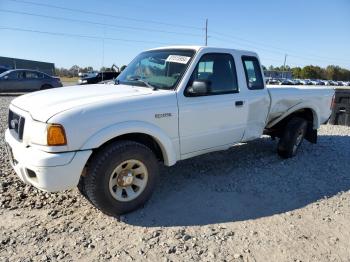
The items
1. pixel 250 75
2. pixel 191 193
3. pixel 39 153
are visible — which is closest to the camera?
pixel 39 153

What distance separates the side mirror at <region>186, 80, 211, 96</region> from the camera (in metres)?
4.05

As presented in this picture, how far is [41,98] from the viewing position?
12.6 feet

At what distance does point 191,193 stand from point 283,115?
2.48m

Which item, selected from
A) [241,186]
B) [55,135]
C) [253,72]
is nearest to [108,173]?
[55,135]

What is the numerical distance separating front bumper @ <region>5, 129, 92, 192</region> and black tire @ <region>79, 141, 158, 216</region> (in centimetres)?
16

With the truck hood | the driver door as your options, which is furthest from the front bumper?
the driver door

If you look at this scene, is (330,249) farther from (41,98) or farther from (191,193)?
(41,98)

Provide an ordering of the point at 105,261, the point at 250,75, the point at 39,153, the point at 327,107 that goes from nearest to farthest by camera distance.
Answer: the point at 105,261 < the point at 39,153 < the point at 250,75 < the point at 327,107

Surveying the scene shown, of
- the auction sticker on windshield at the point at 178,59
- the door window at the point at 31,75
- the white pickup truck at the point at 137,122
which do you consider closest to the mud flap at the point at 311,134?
the white pickup truck at the point at 137,122

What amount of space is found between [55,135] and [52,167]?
0.31m

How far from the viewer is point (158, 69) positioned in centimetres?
455

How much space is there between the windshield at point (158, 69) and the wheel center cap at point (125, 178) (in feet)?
3.91

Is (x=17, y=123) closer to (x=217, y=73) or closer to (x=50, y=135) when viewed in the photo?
(x=50, y=135)

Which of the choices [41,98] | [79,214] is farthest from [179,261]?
[41,98]
